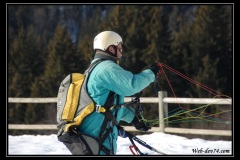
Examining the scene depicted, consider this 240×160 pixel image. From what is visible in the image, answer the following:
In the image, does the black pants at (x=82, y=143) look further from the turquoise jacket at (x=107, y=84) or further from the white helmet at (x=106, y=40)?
the white helmet at (x=106, y=40)

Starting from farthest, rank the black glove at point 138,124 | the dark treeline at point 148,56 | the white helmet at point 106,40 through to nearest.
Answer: the dark treeline at point 148,56 → the black glove at point 138,124 → the white helmet at point 106,40

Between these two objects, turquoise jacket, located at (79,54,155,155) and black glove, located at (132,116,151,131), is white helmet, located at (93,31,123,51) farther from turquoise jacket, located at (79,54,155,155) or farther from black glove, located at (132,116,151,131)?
black glove, located at (132,116,151,131)

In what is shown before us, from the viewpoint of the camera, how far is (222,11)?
37.1 meters

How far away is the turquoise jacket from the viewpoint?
448 cm

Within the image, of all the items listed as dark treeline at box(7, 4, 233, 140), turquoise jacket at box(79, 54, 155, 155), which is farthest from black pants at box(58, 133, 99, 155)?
dark treeline at box(7, 4, 233, 140)

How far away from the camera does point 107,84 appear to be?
178 inches

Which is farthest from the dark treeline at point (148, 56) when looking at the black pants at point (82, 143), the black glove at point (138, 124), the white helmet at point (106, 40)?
the black pants at point (82, 143)

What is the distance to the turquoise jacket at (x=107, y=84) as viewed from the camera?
4480 millimetres

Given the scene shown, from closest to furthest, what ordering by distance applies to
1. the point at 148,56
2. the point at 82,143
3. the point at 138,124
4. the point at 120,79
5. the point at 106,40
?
the point at 120,79
the point at 82,143
the point at 106,40
the point at 138,124
the point at 148,56

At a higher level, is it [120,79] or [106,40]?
[106,40]

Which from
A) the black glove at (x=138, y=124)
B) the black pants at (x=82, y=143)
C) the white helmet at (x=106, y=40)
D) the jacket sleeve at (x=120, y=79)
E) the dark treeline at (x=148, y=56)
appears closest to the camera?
the jacket sleeve at (x=120, y=79)

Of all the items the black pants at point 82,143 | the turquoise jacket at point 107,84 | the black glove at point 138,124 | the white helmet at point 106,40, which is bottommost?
the black pants at point 82,143

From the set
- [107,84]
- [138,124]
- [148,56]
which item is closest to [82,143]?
[107,84]

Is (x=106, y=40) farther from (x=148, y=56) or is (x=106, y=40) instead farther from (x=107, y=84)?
(x=148, y=56)
